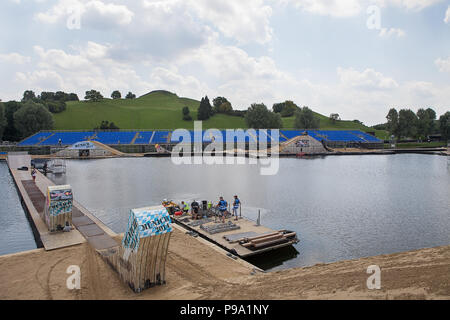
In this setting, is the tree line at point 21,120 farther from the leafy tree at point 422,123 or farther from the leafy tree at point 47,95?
the leafy tree at point 422,123

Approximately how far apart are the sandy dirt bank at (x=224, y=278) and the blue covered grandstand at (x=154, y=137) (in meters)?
74.4

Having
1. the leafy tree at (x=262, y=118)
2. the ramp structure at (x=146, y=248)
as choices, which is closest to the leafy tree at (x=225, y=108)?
the leafy tree at (x=262, y=118)

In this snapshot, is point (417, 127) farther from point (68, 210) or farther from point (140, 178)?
point (68, 210)

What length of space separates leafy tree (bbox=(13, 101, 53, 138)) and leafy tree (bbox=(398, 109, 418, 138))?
12228 cm

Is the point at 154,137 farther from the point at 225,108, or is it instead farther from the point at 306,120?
the point at 225,108

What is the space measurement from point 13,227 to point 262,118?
10211 cm

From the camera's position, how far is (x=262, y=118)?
385 ft

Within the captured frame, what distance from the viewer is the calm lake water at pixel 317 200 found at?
1841 cm

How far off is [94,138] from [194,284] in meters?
86.3

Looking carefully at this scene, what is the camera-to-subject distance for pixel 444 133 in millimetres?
109875

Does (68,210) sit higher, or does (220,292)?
(68,210)

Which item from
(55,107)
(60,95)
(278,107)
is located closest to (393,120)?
(278,107)
